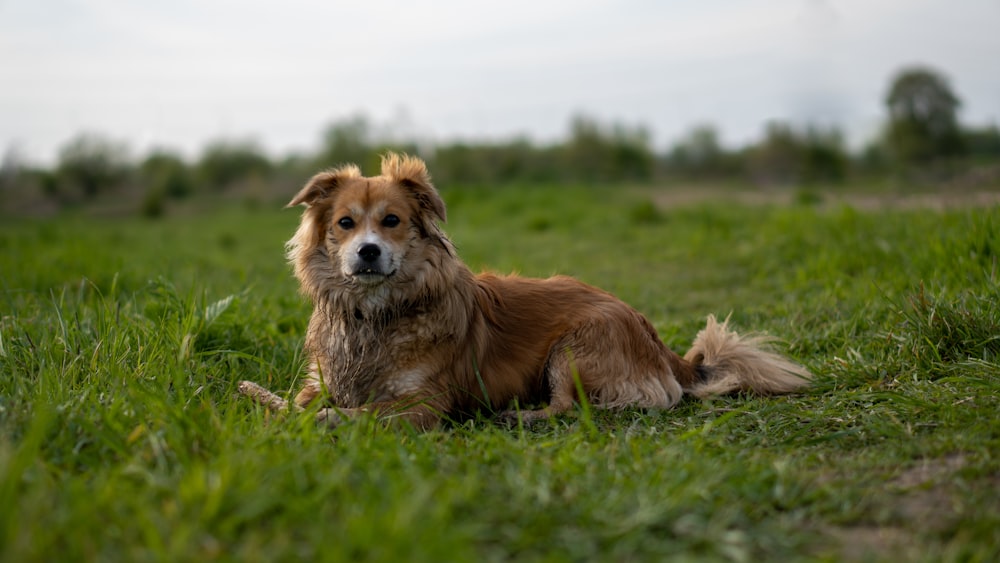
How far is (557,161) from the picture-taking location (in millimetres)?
26766

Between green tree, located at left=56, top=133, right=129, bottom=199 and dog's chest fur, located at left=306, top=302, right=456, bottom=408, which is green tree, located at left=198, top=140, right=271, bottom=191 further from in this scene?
dog's chest fur, located at left=306, top=302, right=456, bottom=408

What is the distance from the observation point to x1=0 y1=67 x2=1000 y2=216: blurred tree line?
72.9 feet

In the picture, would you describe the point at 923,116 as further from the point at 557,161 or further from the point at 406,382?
the point at 406,382

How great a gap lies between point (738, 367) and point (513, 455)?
1795mm

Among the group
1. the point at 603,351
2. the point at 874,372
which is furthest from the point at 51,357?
the point at 874,372

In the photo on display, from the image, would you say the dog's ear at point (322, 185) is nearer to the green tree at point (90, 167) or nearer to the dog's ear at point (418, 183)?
the dog's ear at point (418, 183)

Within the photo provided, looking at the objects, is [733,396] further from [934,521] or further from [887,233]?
[887,233]

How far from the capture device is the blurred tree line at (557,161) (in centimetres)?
2222

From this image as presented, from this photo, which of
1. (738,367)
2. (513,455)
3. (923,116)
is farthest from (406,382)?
(923,116)

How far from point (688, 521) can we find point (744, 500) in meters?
0.32

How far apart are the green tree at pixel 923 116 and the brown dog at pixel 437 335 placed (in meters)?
21.5

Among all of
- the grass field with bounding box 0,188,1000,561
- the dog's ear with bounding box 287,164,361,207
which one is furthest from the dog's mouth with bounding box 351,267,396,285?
the grass field with bounding box 0,188,1000,561

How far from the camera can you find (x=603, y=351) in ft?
13.2

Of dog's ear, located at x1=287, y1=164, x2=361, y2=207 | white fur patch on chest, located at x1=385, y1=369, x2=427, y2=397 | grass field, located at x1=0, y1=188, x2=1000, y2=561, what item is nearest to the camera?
grass field, located at x1=0, y1=188, x2=1000, y2=561
